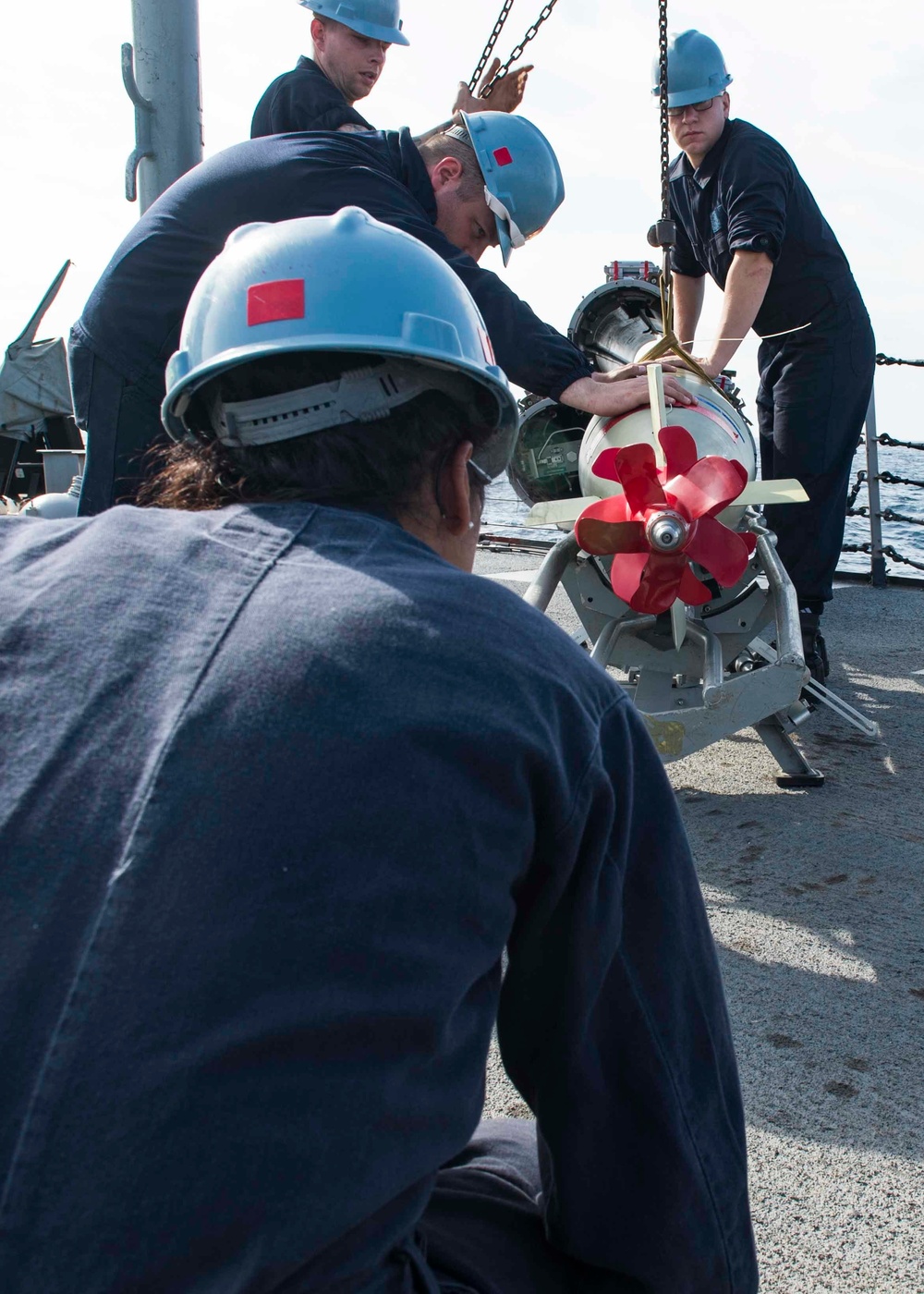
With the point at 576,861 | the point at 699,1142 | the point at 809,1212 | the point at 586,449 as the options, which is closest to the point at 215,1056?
the point at 576,861

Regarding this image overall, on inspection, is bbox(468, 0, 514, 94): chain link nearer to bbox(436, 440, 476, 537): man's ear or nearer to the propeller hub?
the propeller hub

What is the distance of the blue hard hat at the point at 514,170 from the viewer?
9.29 ft

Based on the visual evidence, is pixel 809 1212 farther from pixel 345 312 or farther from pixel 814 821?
pixel 814 821

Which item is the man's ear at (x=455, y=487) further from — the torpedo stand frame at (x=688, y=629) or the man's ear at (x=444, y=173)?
the torpedo stand frame at (x=688, y=629)

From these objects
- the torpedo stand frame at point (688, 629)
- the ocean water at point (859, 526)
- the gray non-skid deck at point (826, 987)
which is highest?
the torpedo stand frame at point (688, 629)

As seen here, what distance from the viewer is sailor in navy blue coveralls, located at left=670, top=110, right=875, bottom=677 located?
4.29 meters

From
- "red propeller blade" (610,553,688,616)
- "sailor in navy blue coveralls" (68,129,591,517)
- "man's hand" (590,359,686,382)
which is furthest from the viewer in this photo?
"man's hand" (590,359,686,382)

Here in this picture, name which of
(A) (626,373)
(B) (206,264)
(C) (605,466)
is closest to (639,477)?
(C) (605,466)

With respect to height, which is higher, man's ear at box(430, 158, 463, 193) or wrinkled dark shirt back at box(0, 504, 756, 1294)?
man's ear at box(430, 158, 463, 193)

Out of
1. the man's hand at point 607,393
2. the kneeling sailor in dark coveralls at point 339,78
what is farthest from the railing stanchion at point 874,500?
the man's hand at point 607,393

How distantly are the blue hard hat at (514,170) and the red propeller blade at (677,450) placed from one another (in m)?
0.66

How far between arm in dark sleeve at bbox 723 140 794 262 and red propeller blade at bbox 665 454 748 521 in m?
1.47

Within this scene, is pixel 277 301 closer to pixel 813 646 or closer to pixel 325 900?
pixel 325 900

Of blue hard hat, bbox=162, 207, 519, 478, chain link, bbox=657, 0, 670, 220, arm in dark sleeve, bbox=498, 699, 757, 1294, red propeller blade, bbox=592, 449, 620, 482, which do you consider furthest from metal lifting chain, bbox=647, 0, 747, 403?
arm in dark sleeve, bbox=498, 699, 757, 1294
